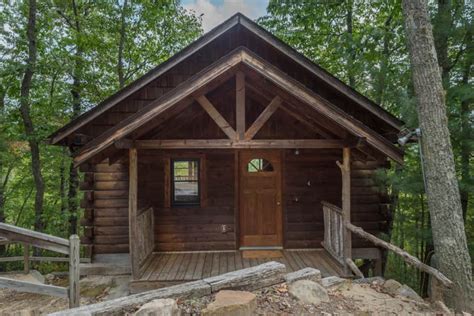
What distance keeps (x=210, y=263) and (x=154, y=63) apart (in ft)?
30.6

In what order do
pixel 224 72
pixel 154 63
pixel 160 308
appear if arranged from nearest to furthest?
pixel 160 308 < pixel 224 72 < pixel 154 63

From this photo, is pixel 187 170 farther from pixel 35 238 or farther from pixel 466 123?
pixel 466 123

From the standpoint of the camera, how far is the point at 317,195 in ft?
20.9

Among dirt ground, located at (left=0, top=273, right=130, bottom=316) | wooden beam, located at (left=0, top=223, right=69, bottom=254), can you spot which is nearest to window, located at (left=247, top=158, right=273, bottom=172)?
dirt ground, located at (left=0, top=273, right=130, bottom=316)

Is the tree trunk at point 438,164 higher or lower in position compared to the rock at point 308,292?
higher

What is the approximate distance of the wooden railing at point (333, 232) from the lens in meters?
5.08

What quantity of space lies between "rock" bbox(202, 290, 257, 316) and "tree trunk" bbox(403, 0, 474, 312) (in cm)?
289

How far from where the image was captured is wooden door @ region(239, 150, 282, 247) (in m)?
6.32

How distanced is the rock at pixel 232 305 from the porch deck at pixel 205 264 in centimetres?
217

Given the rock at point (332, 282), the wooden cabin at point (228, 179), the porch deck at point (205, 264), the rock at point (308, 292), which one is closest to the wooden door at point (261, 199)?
the wooden cabin at point (228, 179)

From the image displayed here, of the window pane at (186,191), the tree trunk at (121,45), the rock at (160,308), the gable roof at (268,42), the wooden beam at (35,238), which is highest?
the tree trunk at (121,45)

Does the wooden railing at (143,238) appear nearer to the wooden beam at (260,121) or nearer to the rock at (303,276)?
the wooden beam at (260,121)

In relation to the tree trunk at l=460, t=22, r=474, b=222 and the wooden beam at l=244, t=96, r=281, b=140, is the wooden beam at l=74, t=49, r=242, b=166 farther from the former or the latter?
the tree trunk at l=460, t=22, r=474, b=222

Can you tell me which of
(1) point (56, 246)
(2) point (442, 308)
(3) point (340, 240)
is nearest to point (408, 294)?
(2) point (442, 308)
